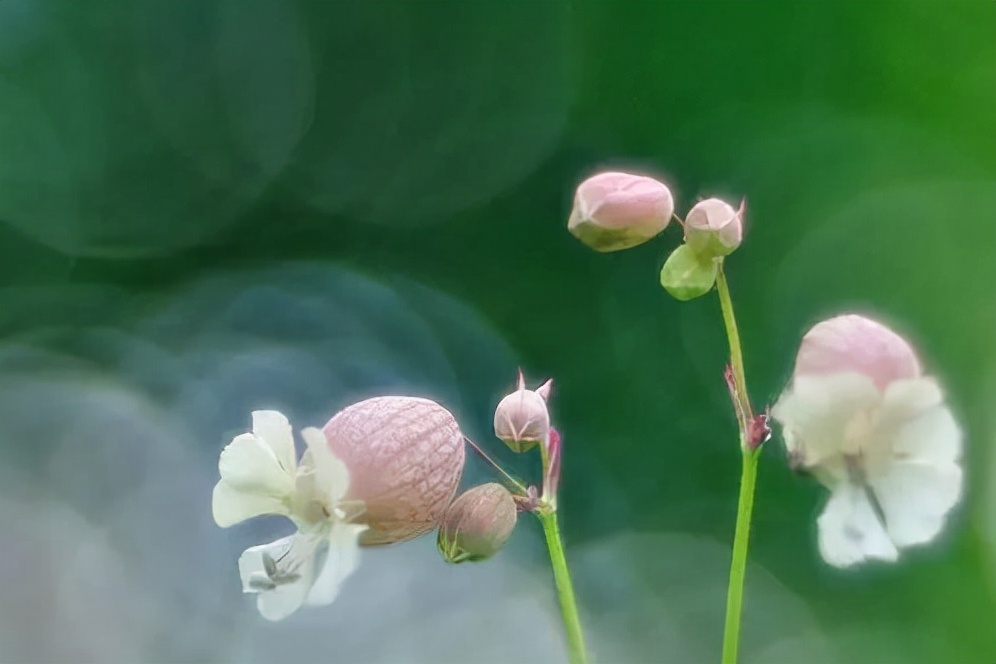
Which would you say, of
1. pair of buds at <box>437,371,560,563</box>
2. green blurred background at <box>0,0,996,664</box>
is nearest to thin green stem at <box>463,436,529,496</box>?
pair of buds at <box>437,371,560,563</box>

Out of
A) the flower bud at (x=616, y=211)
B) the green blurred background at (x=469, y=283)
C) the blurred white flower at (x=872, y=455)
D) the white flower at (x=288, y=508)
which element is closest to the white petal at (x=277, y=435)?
the white flower at (x=288, y=508)

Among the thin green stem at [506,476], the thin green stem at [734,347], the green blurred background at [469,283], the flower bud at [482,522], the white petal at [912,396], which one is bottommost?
the flower bud at [482,522]

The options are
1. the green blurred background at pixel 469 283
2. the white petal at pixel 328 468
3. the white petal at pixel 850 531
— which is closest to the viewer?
the white petal at pixel 850 531

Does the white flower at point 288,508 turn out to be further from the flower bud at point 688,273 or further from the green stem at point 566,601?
the flower bud at point 688,273

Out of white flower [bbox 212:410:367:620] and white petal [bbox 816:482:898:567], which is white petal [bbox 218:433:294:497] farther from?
white petal [bbox 816:482:898:567]

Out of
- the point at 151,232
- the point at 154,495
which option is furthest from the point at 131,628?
the point at 151,232

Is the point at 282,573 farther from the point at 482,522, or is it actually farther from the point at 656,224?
the point at 656,224

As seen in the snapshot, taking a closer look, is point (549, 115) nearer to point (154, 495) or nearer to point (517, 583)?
point (517, 583)
